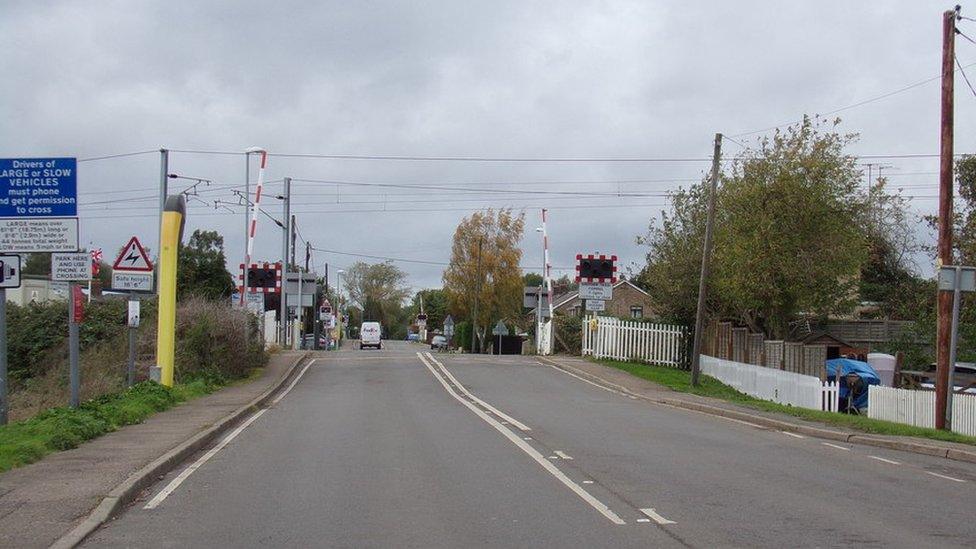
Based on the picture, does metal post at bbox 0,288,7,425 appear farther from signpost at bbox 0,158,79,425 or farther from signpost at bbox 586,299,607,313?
signpost at bbox 586,299,607,313

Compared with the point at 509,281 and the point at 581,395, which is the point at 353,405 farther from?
the point at 509,281

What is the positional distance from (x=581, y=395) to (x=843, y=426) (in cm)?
824

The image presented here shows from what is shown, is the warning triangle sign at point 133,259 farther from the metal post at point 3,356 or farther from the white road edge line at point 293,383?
the metal post at point 3,356

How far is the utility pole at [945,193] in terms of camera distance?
62.8 feet

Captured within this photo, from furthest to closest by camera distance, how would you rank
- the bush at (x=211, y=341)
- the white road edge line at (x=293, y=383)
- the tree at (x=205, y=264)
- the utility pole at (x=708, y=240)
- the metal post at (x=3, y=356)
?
the tree at (x=205, y=264) < the utility pole at (x=708, y=240) < the bush at (x=211, y=341) < the white road edge line at (x=293, y=383) < the metal post at (x=3, y=356)

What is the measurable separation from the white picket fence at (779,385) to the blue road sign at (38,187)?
17.8m

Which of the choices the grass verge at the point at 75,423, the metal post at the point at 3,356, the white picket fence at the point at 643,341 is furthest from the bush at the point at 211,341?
the white picket fence at the point at 643,341

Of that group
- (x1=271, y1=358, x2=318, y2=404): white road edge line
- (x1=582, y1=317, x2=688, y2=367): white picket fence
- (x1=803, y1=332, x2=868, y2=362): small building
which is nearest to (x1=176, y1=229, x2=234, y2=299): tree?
(x1=271, y1=358, x2=318, y2=404): white road edge line

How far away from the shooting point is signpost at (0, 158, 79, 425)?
1412 cm

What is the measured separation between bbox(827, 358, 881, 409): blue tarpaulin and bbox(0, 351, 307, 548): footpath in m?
16.4

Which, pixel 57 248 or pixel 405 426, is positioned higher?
pixel 57 248

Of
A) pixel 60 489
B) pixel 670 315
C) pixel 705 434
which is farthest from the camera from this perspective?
pixel 670 315

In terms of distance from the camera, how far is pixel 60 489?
9.99 meters

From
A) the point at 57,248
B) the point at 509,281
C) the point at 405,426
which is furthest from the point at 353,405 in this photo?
the point at 509,281
